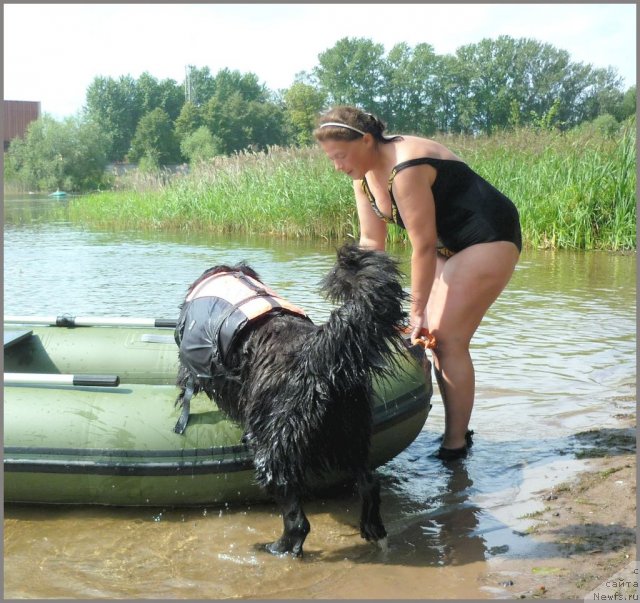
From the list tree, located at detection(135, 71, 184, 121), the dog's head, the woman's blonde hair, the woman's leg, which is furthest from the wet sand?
tree, located at detection(135, 71, 184, 121)

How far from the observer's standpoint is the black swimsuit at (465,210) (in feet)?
13.0

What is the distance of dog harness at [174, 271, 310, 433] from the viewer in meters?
3.59

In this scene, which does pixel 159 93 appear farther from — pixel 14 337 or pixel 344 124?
pixel 344 124

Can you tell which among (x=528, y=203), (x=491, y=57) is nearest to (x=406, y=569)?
(x=528, y=203)

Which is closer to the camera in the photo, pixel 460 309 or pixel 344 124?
pixel 344 124

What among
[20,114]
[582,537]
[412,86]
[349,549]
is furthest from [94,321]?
[412,86]

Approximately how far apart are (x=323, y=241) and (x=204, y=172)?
513cm

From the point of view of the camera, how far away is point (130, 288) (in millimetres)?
10172

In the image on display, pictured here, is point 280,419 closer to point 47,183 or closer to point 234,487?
point 234,487

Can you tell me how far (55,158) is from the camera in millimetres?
46688

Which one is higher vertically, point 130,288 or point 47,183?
point 47,183

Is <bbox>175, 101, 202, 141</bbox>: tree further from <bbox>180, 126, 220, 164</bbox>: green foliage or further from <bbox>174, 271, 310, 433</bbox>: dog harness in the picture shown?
<bbox>174, 271, 310, 433</bbox>: dog harness

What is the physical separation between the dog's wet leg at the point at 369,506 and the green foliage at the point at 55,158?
45540 mm

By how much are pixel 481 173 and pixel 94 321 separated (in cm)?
969
